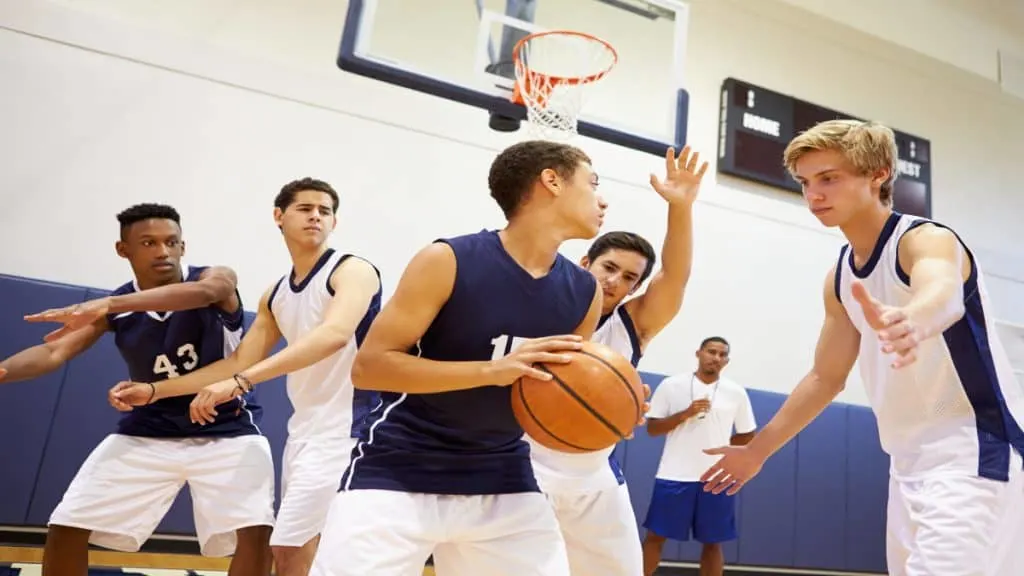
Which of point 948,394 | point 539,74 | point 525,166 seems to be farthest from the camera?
point 539,74

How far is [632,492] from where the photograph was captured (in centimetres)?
659

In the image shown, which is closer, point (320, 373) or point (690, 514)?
point (320, 373)

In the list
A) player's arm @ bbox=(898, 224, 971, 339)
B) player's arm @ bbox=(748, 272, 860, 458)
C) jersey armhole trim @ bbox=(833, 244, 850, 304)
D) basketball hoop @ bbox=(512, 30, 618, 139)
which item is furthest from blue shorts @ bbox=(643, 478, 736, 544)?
player's arm @ bbox=(898, 224, 971, 339)

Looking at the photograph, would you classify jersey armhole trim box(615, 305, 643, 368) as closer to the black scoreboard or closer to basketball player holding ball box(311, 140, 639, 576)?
basketball player holding ball box(311, 140, 639, 576)

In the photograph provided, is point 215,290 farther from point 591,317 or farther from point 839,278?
point 839,278

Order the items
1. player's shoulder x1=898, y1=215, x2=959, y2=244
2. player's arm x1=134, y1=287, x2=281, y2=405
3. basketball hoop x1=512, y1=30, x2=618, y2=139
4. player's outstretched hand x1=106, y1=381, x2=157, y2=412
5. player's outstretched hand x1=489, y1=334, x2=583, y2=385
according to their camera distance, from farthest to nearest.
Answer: basketball hoop x1=512, y1=30, x2=618, y2=139
player's arm x1=134, y1=287, x2=281, y2=405
player's outstretched hand x1=106, y1=381, x2=157, y2=412
player's shoulder x1=898, y1=215, x2=959, y2=244
player's outstretched hand x1=489, y1=334, x2=583, y2=385

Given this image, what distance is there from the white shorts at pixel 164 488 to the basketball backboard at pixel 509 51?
2.52 metres

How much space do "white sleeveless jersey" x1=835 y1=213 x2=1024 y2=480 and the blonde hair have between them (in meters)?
0.17

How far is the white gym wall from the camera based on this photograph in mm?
5562

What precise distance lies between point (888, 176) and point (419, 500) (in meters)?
1.74

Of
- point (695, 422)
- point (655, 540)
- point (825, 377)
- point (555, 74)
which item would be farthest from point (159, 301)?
point (695, 422)

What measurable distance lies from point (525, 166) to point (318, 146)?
4499mm

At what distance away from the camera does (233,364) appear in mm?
3334

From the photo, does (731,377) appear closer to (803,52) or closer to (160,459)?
(803,52)
